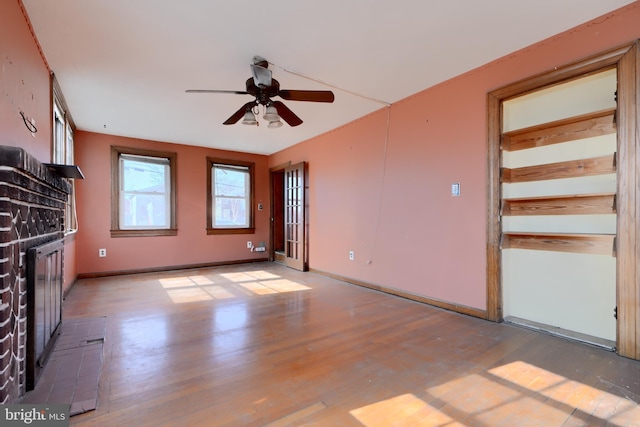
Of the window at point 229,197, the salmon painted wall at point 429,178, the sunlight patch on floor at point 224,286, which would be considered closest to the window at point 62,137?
the sunlight patch on floor at point 224,286

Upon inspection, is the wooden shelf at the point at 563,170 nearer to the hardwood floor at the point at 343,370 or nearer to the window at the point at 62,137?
the hardwood floor at the point at 343,370

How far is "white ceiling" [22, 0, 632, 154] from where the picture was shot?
6.86 ft

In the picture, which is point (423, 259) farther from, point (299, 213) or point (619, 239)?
point (299, 213)

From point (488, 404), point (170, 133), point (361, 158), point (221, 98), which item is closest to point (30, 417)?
point (488, 404)

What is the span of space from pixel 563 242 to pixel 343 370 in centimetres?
209

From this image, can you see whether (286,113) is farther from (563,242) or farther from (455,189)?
(563,242)

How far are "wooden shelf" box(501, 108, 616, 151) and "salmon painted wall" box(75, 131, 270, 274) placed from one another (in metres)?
4.93

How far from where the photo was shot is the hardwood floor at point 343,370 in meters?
1.51

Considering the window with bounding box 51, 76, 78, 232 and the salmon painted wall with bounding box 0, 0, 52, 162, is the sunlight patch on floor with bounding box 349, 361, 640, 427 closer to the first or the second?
the salmon painted wall with bounding box 0, 0, 52, 162

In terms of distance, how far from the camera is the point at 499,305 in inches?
111

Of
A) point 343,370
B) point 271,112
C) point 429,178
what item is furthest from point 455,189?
point 343,370

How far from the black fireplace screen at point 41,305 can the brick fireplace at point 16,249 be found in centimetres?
2

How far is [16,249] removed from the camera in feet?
4.99

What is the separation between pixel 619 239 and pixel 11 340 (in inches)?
147
